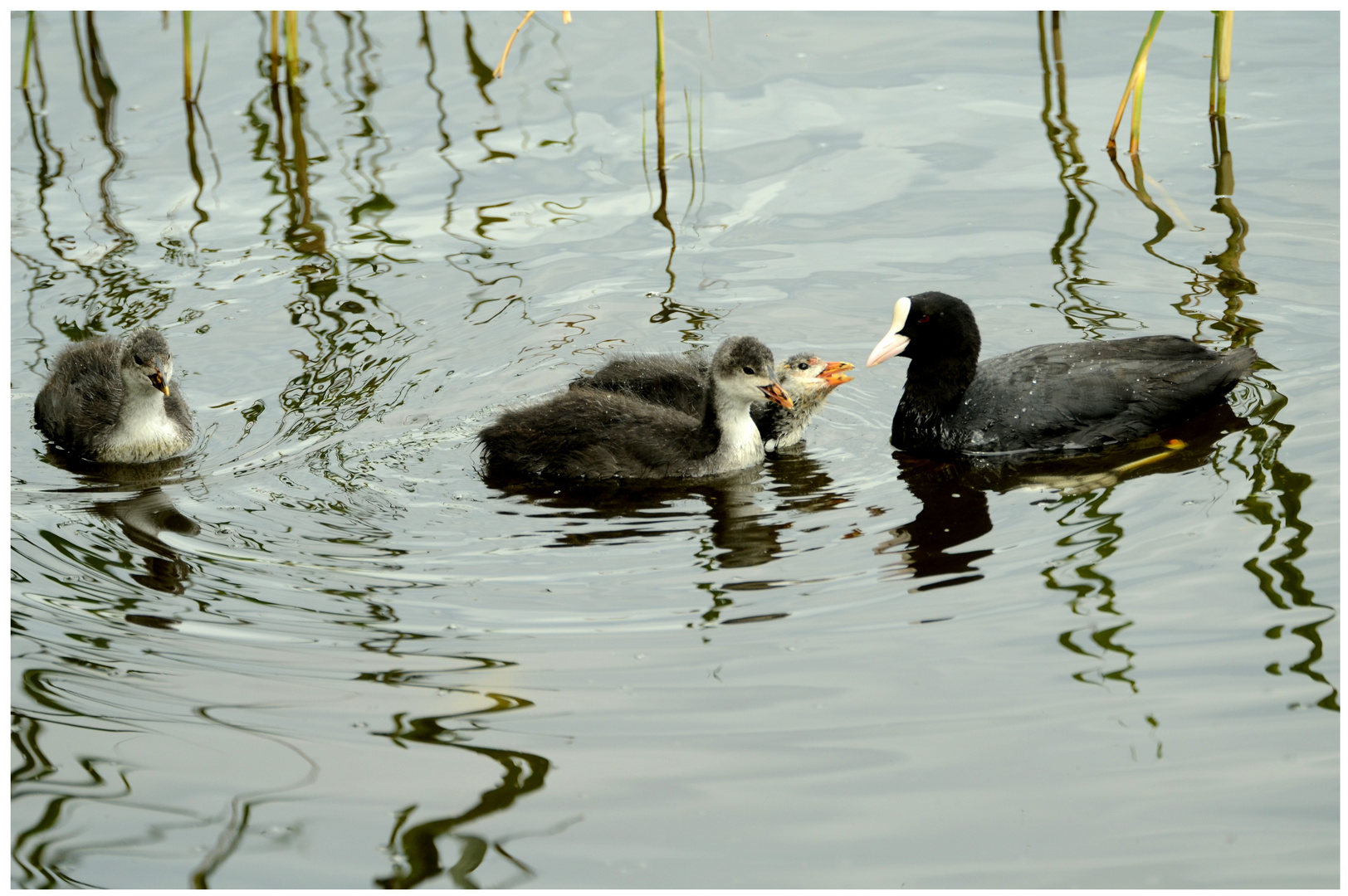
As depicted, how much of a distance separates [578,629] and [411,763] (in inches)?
37.1

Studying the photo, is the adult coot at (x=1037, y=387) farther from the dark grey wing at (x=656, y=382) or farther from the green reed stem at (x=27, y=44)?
the green reed stem at (x=27, y=44)

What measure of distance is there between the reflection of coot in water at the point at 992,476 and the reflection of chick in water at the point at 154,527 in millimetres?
2778

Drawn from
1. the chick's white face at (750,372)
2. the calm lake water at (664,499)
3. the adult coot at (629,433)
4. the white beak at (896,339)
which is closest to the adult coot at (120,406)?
the calm lake water at (664,499)

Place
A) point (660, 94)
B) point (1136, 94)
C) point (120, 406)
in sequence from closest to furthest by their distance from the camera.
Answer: point (120, 406), point (1136, 94), point (660, 94)

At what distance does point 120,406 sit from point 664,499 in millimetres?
2737

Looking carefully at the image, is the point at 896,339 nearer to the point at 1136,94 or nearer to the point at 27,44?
the point at 1136,94

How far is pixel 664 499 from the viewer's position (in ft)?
20.6

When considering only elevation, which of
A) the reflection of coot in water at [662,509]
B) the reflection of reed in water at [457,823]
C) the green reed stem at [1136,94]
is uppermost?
the green reed stem at [1136,94]

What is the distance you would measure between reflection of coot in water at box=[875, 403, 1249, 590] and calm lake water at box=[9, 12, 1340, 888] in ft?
0.12

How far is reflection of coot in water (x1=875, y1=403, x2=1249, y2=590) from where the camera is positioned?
222 inches

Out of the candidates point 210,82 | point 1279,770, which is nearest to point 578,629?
point 1279,770

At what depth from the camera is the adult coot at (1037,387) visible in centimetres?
642

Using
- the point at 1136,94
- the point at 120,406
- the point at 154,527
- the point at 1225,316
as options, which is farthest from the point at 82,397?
the point at 1136,94

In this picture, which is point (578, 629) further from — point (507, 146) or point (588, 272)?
point (507, 146)
